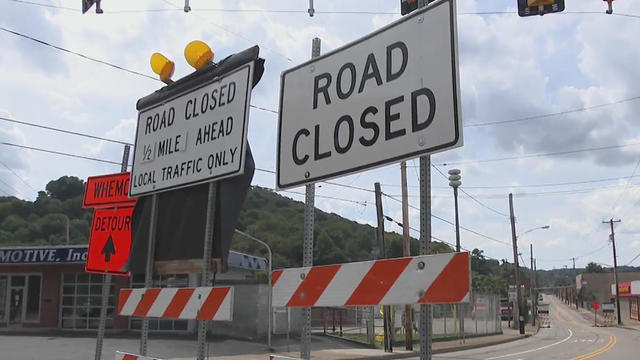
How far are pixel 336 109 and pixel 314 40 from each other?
2.77ft

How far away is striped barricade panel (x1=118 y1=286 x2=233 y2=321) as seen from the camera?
435cm

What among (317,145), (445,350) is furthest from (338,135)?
(445,350)

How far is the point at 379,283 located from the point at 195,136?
2.54 meters

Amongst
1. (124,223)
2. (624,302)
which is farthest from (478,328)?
(624,302)

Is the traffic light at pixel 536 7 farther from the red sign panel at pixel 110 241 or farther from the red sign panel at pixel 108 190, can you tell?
the red sign panel at pixel 110 241

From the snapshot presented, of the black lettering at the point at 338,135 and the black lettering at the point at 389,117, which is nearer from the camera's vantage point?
the black lettering at the point at 389,117

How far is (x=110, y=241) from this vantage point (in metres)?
6.59

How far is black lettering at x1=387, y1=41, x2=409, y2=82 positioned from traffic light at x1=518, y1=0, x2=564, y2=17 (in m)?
5.35

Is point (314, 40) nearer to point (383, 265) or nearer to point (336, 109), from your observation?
point (336, 109)

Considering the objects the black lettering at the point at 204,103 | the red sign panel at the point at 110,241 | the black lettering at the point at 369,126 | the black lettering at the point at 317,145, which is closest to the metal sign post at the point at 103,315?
the red sign panel at the point at 110,241

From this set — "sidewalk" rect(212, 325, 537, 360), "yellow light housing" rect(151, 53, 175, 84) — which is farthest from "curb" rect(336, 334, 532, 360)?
"yellow light housing" rect(151, 53, 175, 84)

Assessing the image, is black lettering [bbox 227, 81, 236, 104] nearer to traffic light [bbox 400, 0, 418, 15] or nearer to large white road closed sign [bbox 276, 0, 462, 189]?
large white road closed sign [bbox 276, 0, 462, 189]

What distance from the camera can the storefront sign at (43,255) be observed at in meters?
26.9

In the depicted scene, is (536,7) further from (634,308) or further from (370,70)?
(634,308)
